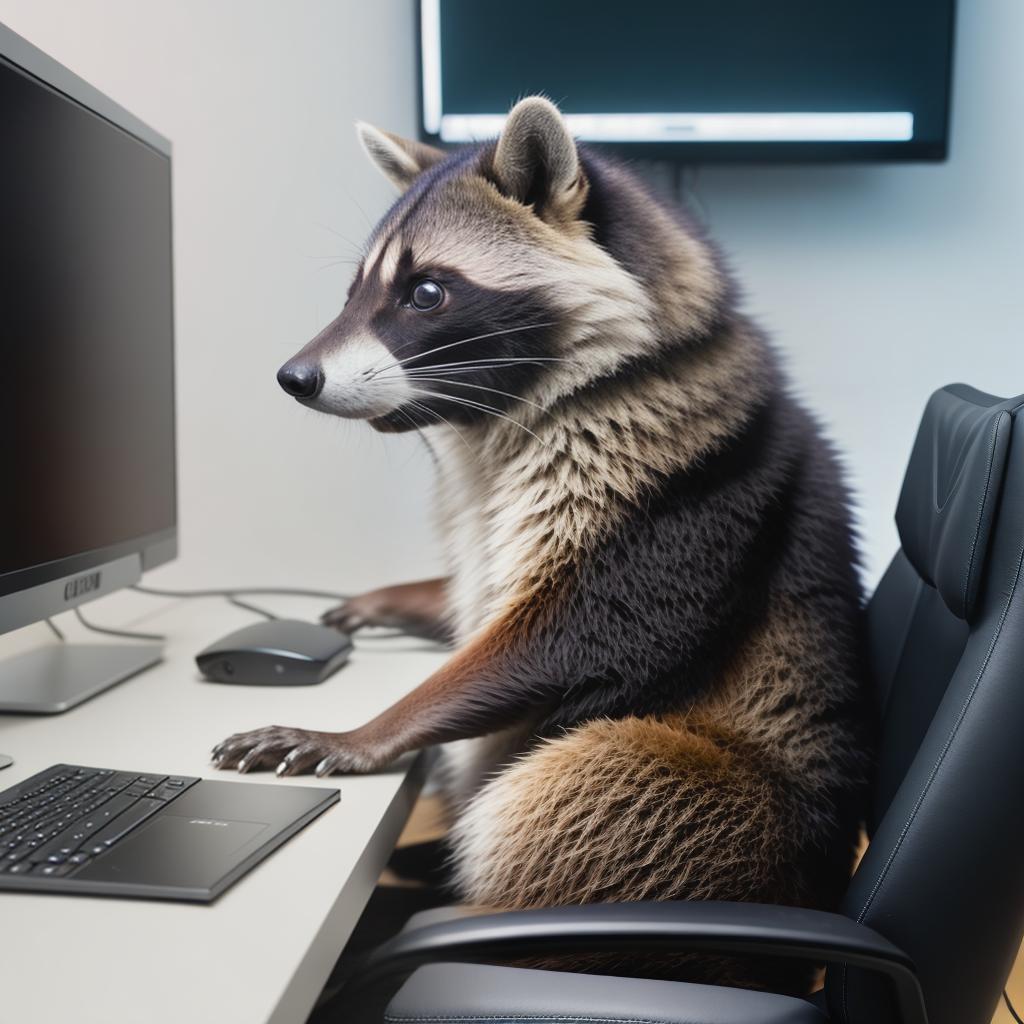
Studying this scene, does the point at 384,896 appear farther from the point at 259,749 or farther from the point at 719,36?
the point at 719,36

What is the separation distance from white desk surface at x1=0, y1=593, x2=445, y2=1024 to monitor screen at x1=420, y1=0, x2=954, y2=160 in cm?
106

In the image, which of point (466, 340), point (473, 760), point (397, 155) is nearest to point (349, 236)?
point (397, 155)

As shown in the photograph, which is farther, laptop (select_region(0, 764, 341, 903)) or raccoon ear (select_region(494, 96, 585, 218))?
raccoon ear (select_region(494, 96, 585, 218))

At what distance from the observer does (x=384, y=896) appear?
1.32 m

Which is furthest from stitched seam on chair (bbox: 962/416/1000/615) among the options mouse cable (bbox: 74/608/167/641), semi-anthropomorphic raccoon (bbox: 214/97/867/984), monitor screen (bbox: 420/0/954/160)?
mouse cable (bbox: 74/608/167/641)

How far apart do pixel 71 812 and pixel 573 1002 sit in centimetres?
43

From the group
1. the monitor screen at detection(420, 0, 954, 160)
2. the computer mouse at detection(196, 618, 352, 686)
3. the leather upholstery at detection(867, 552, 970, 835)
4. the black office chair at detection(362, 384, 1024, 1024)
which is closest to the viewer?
the black office chair at detection(362, 384, 1024, 1024)

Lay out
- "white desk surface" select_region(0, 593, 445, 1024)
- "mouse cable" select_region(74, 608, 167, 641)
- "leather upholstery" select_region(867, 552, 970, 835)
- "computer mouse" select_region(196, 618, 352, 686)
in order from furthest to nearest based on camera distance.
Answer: "mouse cable" select_region(74, 608, 167, 641), "computer mouse" select_region(196, 618, 352, 686), "leather upholstery" select_region(867, 552, 970, 835), "white desk surface" select_region(0, 593, 445, 1024)

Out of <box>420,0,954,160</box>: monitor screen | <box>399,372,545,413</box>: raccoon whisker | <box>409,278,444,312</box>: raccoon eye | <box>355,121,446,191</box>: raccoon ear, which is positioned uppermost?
<box>420,0,954,160</box>: monitor screen

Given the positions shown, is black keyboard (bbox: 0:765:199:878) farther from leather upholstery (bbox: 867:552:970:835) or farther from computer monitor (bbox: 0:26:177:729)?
leather upholstery (bbox: 867:552:970:835)

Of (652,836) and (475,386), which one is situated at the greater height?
(475,386)

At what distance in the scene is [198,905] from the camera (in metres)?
0.71

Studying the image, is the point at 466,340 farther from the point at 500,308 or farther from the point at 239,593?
the point at 239,593

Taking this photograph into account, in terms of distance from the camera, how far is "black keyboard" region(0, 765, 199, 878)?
0.74 m
